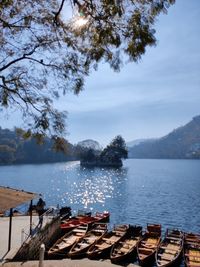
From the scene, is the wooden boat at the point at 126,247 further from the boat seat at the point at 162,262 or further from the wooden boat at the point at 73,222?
the wooden boat at the point at 73,222

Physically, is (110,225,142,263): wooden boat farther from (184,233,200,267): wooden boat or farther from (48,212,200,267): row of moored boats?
(184,233,200,267): wooden boat

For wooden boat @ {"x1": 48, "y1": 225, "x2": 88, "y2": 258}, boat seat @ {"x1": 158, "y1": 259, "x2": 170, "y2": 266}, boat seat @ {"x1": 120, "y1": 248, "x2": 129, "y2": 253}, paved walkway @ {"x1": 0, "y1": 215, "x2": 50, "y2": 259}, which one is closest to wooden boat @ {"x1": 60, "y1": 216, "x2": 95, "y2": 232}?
wooden boat @ {"x1": 48, "y1": 225, "x2": 88, "y2": 258}

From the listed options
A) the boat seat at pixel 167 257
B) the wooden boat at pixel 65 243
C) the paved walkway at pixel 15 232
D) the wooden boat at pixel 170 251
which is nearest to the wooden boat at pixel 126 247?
the wooden boat at pixel 170 251

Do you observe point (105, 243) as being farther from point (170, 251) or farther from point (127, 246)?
point (170, 251)

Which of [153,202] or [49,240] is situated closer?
[49,240]

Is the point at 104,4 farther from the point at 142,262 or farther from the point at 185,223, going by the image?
the point at 185,223

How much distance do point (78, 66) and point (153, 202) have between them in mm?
77087

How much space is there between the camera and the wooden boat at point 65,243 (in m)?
30.4

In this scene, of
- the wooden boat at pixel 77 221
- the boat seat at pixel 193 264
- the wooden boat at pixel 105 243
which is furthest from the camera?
the wooden boat at pixel 77 221

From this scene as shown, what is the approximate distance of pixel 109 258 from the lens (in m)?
31.7

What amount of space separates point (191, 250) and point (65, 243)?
40.3ft

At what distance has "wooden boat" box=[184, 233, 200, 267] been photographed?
98.3ft

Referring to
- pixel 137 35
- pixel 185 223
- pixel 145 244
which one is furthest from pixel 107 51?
pixel 185 223

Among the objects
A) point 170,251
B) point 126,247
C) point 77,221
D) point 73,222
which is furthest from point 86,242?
point 77,221
